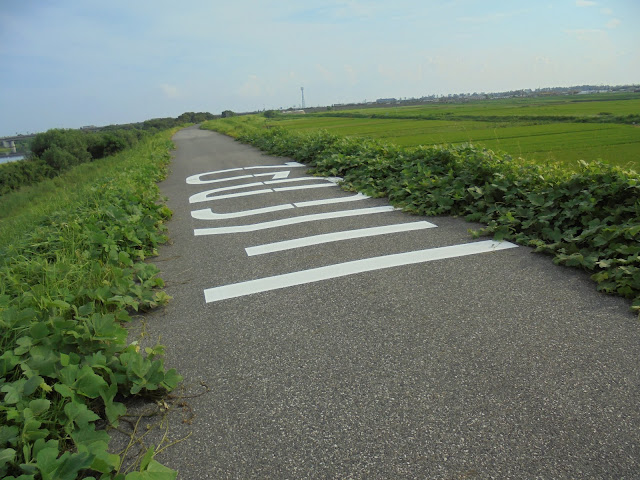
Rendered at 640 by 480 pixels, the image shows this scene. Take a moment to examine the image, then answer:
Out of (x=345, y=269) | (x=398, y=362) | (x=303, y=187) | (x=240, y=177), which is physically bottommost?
(x=398, y=362)

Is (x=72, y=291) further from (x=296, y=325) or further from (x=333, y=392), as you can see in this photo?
(x=333, y=392)

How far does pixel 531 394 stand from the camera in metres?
2.04

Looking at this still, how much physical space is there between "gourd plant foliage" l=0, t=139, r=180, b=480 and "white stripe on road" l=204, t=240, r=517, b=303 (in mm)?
534

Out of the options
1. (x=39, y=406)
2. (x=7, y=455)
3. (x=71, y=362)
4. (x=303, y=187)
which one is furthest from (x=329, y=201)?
(x=7, y=455)

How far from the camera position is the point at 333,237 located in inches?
181

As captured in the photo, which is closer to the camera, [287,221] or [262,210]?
[287,221]

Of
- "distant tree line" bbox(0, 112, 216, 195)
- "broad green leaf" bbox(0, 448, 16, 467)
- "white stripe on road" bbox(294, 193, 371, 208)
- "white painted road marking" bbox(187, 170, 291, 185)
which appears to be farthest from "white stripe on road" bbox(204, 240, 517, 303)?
"distant tree line" bbox(0, 112, 216, 195)

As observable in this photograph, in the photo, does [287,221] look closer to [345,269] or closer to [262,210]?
[262,210]

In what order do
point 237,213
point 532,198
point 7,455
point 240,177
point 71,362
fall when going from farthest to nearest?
point 240,177, point 237,213, point 532,198, point 71,362, point 7,455

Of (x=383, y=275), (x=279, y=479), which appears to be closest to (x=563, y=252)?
(x=383, y=275)

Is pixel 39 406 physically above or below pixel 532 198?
below

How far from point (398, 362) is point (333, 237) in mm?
2360

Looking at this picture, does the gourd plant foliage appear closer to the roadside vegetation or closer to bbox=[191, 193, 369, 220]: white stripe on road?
bbox=[191, 193, 369, 220]: white stripe on road

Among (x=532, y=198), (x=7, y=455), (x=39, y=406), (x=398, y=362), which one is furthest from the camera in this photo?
(x=532, y=198)
